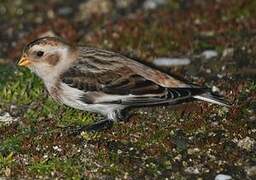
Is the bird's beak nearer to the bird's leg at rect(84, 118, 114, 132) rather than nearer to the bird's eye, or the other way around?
the bird's eye

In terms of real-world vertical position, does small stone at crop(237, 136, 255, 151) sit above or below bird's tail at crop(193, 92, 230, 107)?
below

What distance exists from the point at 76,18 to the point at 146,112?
3700 millimetres

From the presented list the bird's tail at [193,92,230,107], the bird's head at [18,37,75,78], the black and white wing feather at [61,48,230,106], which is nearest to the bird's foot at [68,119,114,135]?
the black and white wing feather at [61,48,230,106]

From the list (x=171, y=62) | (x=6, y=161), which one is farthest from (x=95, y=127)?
(x=171, y=62)

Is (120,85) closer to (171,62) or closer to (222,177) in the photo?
(222,177)

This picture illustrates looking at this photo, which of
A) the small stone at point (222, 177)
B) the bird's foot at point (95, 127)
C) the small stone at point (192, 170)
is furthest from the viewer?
the bird's foot at point (95, 127)

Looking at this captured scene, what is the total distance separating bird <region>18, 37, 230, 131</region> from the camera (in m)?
7.44

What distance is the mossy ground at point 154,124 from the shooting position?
690 centimetres

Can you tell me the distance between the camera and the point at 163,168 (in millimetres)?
6902

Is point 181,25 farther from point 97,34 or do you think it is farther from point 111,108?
point 111,108

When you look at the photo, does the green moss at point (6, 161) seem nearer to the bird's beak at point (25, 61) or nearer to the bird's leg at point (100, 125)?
the bird's leg at point (100, 125)

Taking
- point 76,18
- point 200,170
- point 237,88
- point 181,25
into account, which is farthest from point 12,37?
point 200,170

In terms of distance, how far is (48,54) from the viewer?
773 cm

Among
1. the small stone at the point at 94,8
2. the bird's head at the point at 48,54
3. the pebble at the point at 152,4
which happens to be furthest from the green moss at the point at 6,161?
the pebble at the point at 152,4
